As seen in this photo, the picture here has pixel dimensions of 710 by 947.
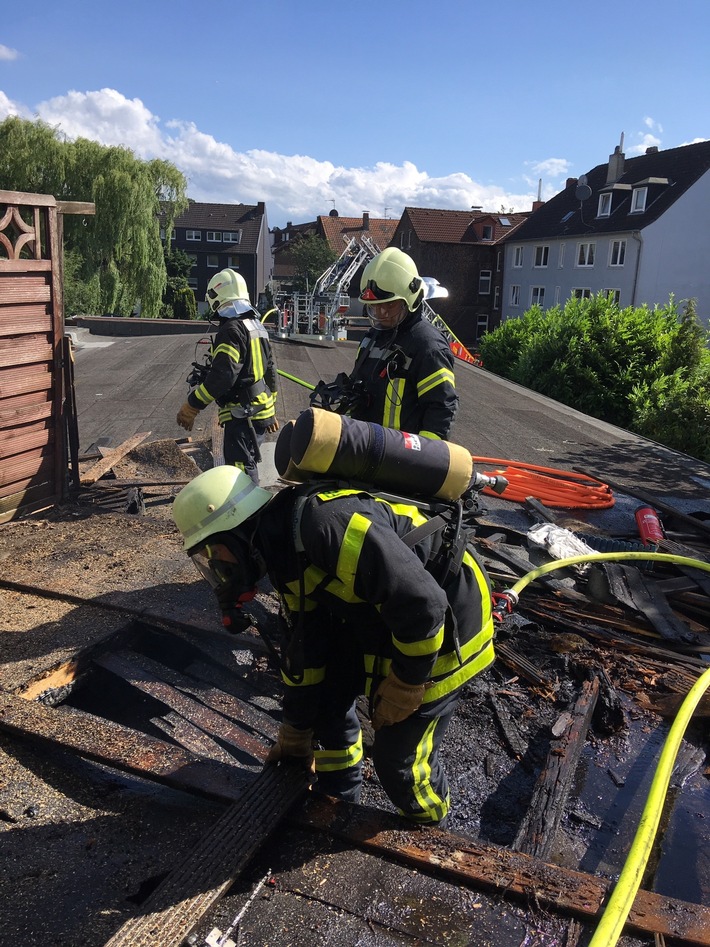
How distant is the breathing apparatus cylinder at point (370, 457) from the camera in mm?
2318

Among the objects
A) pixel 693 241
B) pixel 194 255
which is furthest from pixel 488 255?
pixel 194 255

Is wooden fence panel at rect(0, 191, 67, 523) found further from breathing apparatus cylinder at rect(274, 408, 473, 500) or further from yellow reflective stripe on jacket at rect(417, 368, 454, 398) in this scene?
breathing apparatus cylinder at rect(274, 408, 473, 500)

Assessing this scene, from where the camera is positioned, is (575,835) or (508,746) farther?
(508,746)

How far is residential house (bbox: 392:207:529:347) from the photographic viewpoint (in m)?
45.4

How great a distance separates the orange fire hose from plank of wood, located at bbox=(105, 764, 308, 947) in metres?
4.45

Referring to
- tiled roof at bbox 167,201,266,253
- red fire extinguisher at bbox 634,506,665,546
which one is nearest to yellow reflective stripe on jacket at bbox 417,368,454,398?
red fire extinguisher at bbox 634,506,665,546

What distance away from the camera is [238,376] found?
5.57m

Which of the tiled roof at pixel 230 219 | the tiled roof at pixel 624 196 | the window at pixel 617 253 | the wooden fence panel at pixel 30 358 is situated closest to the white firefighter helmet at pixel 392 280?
the wooden fence panel at pixel 30 358

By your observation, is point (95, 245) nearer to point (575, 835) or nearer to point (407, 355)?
point (407, 355)

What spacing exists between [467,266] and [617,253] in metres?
13.0

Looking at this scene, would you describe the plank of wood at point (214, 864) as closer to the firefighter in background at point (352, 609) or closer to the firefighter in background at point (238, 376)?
the firefighter in background at point (352, 609)

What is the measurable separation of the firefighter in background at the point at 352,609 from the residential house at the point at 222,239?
6209 centimetres

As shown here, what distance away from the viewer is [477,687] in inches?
159

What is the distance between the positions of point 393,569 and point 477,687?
219 centimetres
